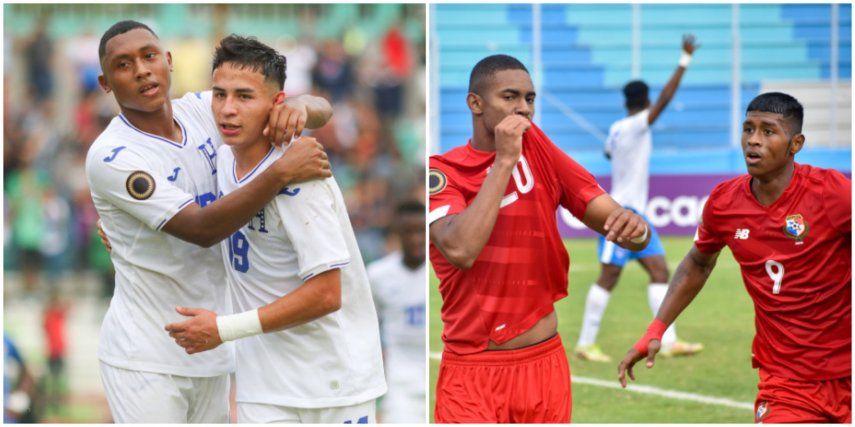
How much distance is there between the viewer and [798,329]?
4.23 metres

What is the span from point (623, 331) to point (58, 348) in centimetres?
530

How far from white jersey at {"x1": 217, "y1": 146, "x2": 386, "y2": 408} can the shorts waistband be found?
1.14ft

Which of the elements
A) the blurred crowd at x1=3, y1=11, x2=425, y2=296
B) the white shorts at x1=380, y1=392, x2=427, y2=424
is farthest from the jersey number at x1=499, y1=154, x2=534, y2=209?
the blurred crowd at x1=3, y1=11, x2=425, y2=296

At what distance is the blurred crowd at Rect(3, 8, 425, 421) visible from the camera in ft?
39.5

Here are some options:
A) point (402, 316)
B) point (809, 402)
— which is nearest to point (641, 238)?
point (809, 402)

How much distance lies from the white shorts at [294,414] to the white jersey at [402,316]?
259 centimetres

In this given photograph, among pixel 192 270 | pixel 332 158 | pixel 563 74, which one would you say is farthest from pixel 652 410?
pixel 563 74

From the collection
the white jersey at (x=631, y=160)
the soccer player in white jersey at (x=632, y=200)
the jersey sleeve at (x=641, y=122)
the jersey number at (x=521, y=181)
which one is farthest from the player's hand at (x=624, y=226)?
the jersey sleeve at (x=641, y=122)

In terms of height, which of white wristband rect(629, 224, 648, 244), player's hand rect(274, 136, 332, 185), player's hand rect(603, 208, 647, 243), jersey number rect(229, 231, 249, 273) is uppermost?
player's hand rect(274, 136, 332, 185)

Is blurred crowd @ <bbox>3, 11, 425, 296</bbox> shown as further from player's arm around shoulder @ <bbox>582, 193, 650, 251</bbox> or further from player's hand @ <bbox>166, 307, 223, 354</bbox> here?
player's hand @ <bbox>166, 307, 223, 354</bbox>

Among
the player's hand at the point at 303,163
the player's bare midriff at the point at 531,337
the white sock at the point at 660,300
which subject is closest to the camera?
the player's hand at the point at 303,163

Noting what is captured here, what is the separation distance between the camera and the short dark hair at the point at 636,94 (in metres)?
9.16

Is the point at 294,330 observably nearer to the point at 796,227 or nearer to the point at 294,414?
the point at 294,414

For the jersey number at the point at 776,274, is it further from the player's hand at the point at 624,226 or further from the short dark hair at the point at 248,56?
the short dark hair at the point at 248,56
